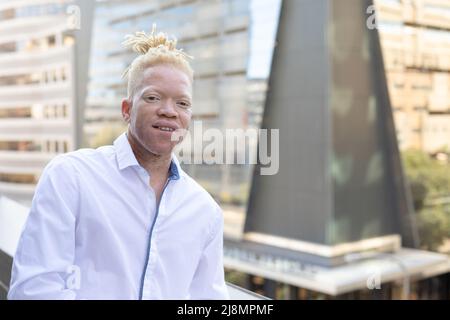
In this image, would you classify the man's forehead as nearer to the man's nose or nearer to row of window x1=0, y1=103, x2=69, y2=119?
the man's nose

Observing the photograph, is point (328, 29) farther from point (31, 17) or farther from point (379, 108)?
point (31, 17)

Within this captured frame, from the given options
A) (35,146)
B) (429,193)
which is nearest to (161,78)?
(35,146)

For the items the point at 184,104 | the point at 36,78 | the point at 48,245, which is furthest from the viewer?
Result: the point at 36,78

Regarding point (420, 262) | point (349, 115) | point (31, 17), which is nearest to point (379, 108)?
point (349, 115)

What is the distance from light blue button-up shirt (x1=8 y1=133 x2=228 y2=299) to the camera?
74 cm

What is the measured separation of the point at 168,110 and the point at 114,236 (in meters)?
0.21

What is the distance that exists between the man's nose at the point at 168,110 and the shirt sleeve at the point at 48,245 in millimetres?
180

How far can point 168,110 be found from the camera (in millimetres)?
807

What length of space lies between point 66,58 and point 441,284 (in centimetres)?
565

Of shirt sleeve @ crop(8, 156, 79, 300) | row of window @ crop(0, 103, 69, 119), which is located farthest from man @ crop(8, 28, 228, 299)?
row of window @ crop(0, 103, 69, 119)

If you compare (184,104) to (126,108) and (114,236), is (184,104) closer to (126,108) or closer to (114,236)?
(126,108)

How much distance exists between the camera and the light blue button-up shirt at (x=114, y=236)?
0.74m

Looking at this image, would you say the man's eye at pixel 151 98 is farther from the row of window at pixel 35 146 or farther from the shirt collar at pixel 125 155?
the row of window at pixel 35 146
